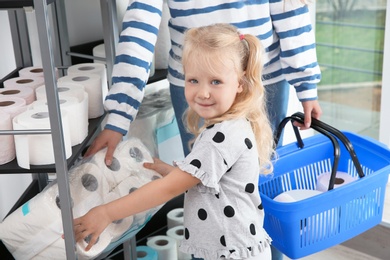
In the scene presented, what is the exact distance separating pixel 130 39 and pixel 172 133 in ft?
2.23

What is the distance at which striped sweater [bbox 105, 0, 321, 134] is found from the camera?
1.67m

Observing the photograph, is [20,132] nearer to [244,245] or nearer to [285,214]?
[244,245]

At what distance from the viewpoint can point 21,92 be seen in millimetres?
1591

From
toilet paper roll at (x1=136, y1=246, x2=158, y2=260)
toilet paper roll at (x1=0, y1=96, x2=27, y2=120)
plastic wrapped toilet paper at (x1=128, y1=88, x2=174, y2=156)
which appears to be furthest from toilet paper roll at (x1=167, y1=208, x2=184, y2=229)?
toilet paper roll at (x1=0, y1=96, x2=27, y2=120)

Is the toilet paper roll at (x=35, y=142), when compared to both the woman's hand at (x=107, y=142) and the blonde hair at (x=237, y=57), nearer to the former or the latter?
the woman's hand at (x=107, y=142)

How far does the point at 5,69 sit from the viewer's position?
1.92 m

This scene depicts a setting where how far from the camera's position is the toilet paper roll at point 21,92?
1.58 metres

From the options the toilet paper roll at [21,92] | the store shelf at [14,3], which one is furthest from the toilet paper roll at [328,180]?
the store shelf at [14,3]

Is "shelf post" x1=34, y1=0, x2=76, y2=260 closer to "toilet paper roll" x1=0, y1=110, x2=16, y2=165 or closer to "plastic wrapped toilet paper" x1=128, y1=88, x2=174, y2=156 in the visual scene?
"toilet paper roll" x1=0, y1=110, x2=16, y2=165

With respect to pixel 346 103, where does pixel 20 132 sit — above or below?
above

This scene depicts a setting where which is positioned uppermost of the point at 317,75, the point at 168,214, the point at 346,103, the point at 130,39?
the point at 130,39

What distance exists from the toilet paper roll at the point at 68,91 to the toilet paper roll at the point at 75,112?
0.03m

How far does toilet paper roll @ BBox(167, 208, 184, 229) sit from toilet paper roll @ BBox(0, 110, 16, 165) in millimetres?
1060

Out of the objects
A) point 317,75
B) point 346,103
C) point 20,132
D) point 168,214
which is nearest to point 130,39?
point 20,132
